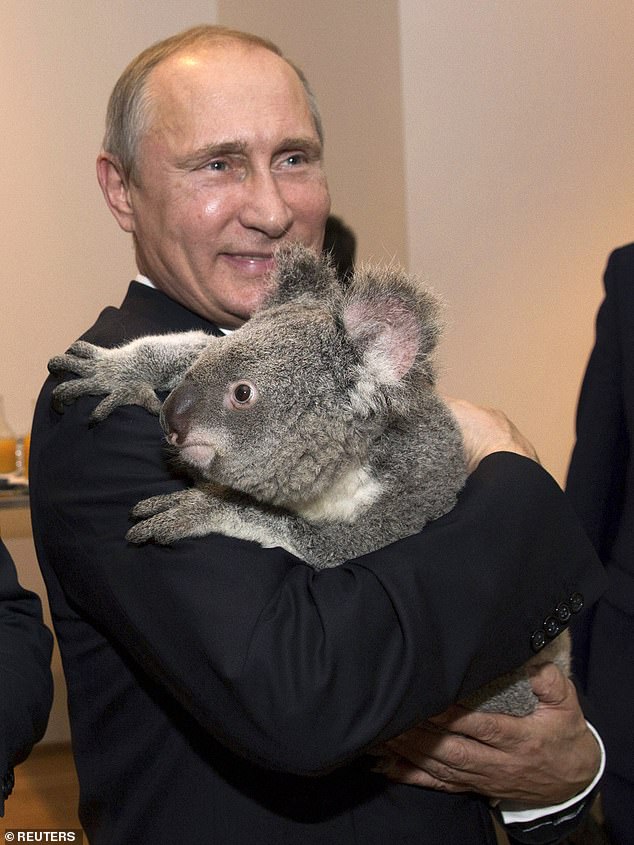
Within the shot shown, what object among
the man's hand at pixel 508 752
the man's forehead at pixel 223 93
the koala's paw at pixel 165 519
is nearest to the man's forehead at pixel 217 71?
the man's forehead at pixel 223 93

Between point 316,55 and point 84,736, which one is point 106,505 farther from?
point 316,55

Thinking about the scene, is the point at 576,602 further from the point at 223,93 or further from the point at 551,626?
the point at 223,93

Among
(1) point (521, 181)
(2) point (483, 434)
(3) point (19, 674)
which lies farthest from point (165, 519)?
(1) point (521, 181)

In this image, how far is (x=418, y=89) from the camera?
343 cm

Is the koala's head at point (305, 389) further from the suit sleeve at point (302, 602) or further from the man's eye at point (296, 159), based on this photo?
the man's eye at point (296, 159)

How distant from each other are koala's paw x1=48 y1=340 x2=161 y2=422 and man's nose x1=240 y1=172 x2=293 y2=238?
35 centimetres

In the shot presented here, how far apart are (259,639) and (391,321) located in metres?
0.44

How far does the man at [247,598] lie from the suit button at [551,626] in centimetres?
2

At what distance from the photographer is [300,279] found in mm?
1392

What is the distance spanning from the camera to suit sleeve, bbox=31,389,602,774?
3.75ft

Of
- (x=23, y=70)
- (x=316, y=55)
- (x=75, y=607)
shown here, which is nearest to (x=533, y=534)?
(x=75, y=607)

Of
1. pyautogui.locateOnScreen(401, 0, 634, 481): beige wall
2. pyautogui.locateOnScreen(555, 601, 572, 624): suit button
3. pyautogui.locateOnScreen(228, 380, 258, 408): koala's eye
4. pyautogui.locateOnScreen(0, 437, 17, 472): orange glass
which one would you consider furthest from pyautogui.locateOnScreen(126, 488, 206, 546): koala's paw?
pyautogui.locateOnScreen(0, 437, 17, 472): orange glass

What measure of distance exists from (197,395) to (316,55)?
3416 mm

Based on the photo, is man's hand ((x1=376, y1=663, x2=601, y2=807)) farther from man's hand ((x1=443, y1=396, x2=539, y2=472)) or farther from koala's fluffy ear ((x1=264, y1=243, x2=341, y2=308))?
koala's fluffy ear ((x1=264, y1=243, x2=341, y2=308))
